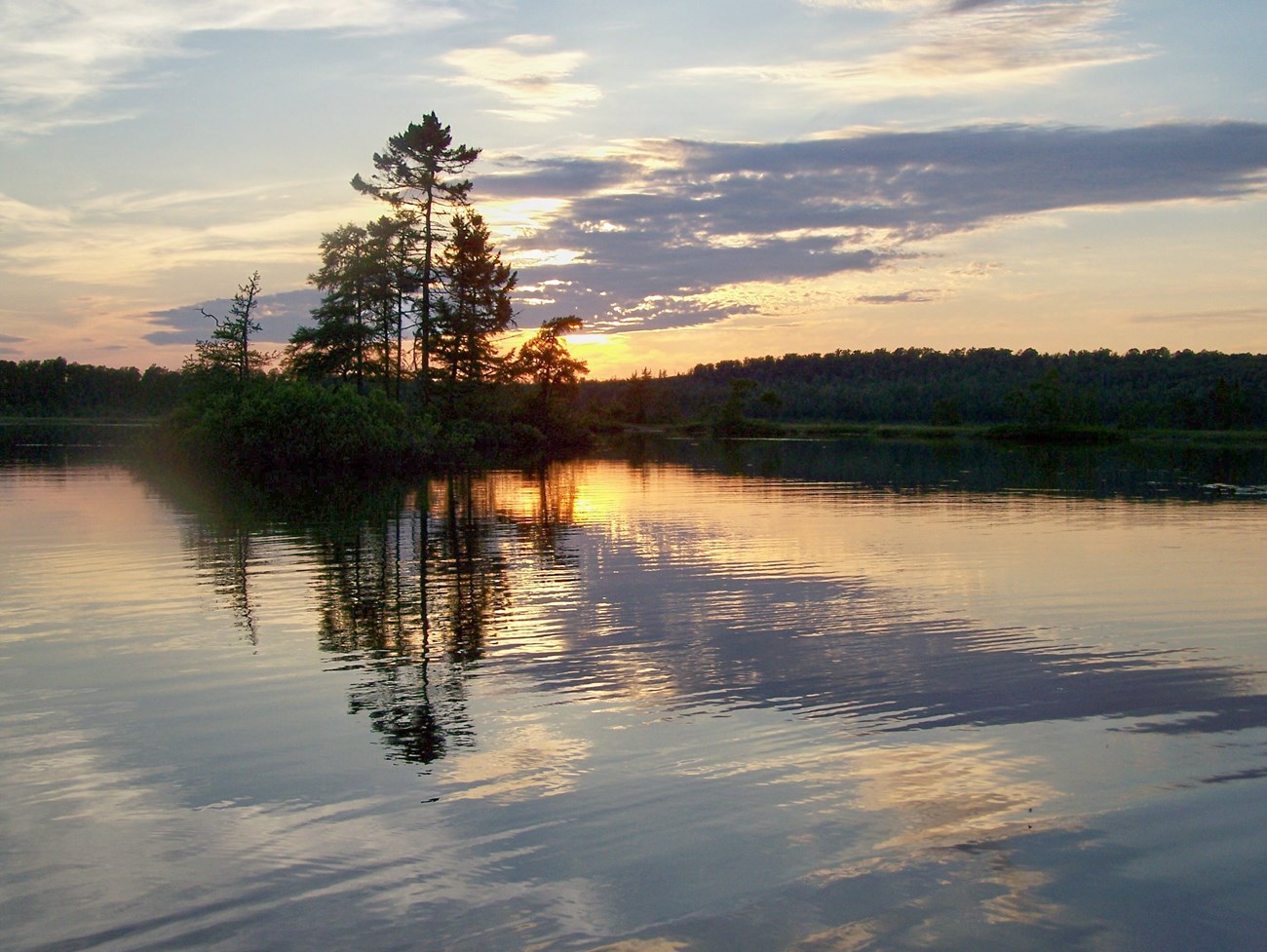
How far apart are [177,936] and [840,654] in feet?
24.7

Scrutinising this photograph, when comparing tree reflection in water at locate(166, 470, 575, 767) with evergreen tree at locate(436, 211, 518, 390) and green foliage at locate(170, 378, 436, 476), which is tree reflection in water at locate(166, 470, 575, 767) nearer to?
green foliage at locate(170, 378, 436, 476)

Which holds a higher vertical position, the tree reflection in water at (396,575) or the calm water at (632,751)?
the tree reflection in water at (396,575)

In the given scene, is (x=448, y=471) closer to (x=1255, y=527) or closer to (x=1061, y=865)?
(x=1255, y=527)

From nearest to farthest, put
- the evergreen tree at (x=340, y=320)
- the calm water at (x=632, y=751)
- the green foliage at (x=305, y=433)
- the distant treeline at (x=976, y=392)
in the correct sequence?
the calm water at (x=632, y=751) < the green foliage at (x=305, y=433) < the evergreen tree at (x=340, y=320) < the distant treeline at (x=976, y=392)

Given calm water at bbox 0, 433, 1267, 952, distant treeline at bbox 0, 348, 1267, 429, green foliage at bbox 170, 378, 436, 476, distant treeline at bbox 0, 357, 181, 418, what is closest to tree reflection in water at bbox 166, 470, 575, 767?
calm water at bbox 0, 433, 1267, 952

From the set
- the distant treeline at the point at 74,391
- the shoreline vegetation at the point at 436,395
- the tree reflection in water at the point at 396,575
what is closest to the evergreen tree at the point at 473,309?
the shoreline vegetation at the point at 436,395

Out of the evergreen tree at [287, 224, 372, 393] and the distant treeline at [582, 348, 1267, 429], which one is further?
the distant treeline at [582, 348, 1267, 429]

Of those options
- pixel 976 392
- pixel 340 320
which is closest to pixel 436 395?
pixel 340 320

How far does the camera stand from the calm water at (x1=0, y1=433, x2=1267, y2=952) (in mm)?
5766

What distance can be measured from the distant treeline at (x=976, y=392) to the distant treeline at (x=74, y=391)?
61569 millimetres

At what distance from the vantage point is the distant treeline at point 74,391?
145000 millimetres

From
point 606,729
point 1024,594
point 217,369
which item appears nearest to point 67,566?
point 606,729

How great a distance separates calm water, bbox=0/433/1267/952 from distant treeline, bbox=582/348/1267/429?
92.5 meters

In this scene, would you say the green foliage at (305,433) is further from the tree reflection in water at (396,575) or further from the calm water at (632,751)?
the calm water at (632,751)
